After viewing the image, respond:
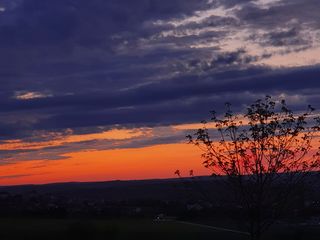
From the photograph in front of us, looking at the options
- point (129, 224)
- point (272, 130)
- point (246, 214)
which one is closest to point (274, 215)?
point (246, 214)

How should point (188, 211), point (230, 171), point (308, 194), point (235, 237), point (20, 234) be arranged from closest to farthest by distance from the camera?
point (20, 234)
point (230, 171)
point (308, 194)
point (235, 237)
point (188, 211)

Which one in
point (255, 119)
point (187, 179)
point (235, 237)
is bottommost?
point (235, 237)

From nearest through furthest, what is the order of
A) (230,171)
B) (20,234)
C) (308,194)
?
(20,234) < (230,171) < (308,194)

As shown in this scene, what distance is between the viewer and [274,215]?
73.6 ft

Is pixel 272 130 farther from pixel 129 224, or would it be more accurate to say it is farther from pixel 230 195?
pixel 129 224

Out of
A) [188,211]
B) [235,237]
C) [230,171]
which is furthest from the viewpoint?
[188,211]

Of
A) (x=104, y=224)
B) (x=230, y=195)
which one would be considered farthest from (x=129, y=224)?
(x=230, y=195)

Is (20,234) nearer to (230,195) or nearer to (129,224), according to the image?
(129,224)

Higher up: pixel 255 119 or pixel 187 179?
pixel 255 119

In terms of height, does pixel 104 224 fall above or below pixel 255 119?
below

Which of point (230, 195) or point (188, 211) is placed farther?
point (188, 211)

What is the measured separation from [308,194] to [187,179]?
4.31m

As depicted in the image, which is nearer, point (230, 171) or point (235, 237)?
point (230, 171)

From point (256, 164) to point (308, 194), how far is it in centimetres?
349
